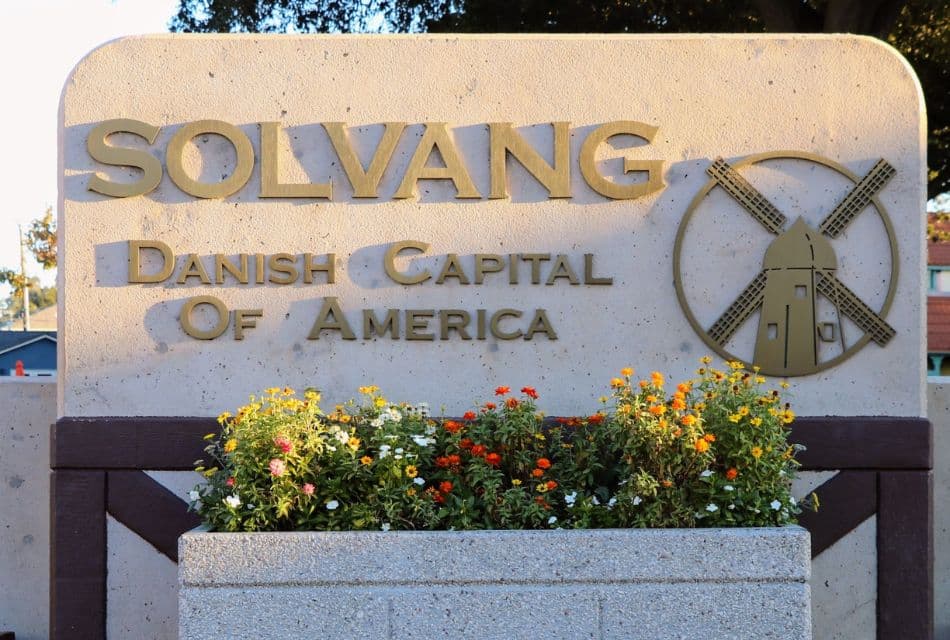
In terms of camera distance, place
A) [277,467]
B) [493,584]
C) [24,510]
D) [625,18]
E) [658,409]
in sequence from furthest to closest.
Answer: [625,18]
[24,510]
[658,409]
[277,467]
[493,584]

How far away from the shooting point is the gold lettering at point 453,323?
571 cm

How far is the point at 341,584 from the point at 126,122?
2752mm

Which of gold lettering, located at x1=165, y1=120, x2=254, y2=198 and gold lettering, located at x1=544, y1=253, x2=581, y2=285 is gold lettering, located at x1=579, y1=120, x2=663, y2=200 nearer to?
gold lettering, located at x1=544, y1=253, x2=581, y2=285

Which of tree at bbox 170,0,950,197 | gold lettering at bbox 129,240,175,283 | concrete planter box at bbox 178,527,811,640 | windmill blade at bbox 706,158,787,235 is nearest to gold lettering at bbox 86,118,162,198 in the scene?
gold lettering at bbox 129,240,175,283

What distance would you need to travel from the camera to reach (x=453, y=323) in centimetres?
572

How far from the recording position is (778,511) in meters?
4.97

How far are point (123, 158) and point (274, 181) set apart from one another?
80 cm

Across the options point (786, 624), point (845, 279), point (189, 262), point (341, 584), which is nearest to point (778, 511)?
point (786, 624)

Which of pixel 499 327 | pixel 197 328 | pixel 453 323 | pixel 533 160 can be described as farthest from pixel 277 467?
pixel 533 160

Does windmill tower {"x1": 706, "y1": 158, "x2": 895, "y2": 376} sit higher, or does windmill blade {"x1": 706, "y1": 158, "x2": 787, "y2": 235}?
windmill blade {"x1": 706, "y1": 158, "x2": 787, "y2": 235}

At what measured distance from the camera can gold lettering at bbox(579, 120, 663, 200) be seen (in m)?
5.71

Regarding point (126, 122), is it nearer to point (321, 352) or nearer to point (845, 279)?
point (321, 352)

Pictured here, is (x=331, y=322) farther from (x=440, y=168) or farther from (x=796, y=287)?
(x=796, y=287)

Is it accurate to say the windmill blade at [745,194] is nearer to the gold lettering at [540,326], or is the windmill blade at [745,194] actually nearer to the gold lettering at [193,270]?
the gold lettering at [540,326]
